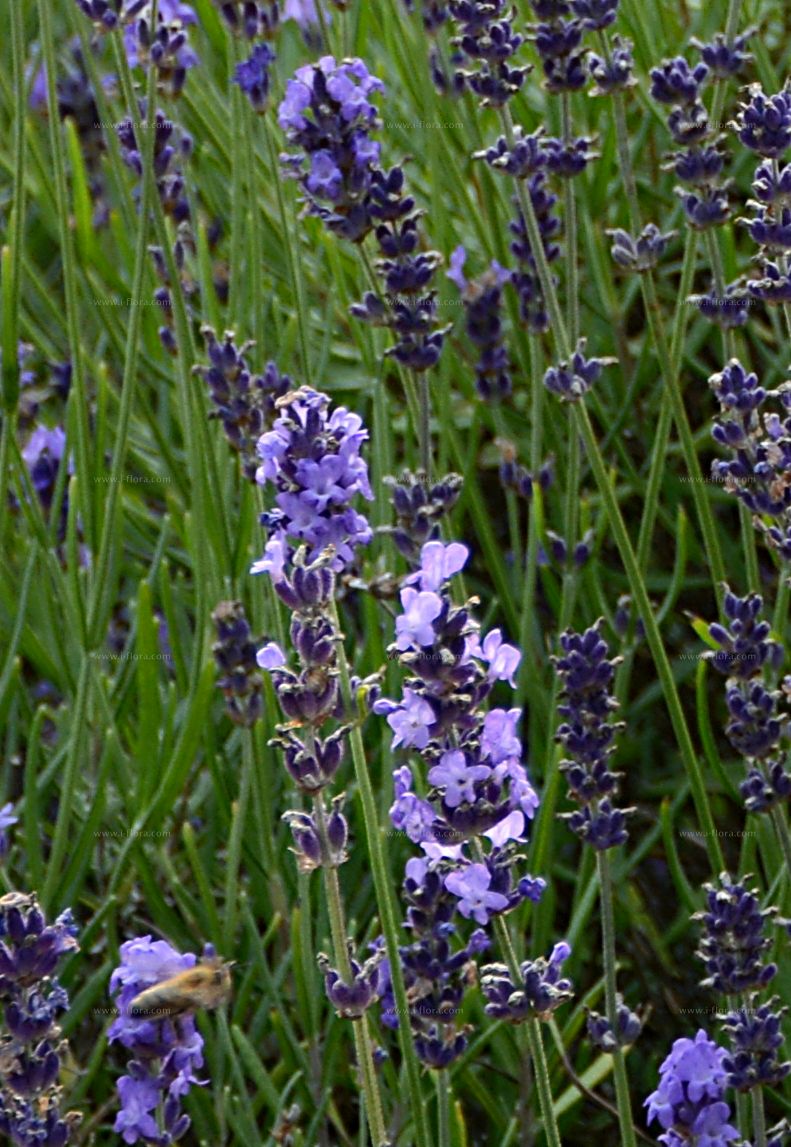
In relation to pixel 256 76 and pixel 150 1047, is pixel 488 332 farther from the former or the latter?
pixel 150 1047

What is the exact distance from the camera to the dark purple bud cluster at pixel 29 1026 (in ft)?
4.07

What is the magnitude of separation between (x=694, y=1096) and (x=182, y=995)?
426 millimetres

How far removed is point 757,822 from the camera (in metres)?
1.73

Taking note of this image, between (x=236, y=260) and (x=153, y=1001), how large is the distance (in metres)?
1.13

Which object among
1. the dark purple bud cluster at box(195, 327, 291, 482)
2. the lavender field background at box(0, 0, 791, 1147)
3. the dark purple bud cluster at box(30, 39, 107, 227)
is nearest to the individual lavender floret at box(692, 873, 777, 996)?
the lavender field background at box(0, 0, 791, 1147)

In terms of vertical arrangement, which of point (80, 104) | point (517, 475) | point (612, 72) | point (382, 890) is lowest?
point (382, 890)

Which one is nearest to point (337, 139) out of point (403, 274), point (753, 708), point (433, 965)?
point (403, 274)

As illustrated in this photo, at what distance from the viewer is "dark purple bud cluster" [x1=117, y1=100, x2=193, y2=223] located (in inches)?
78.9

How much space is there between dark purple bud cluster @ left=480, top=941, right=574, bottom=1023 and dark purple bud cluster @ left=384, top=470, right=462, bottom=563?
439 mm

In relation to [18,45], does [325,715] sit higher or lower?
lower

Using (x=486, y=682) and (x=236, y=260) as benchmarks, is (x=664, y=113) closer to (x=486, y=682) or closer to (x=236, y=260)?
(x=236, y=260)

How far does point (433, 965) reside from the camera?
1.33 m

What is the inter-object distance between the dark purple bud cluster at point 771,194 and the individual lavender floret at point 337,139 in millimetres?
376

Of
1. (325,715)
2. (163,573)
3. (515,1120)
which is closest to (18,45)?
(163,573)
